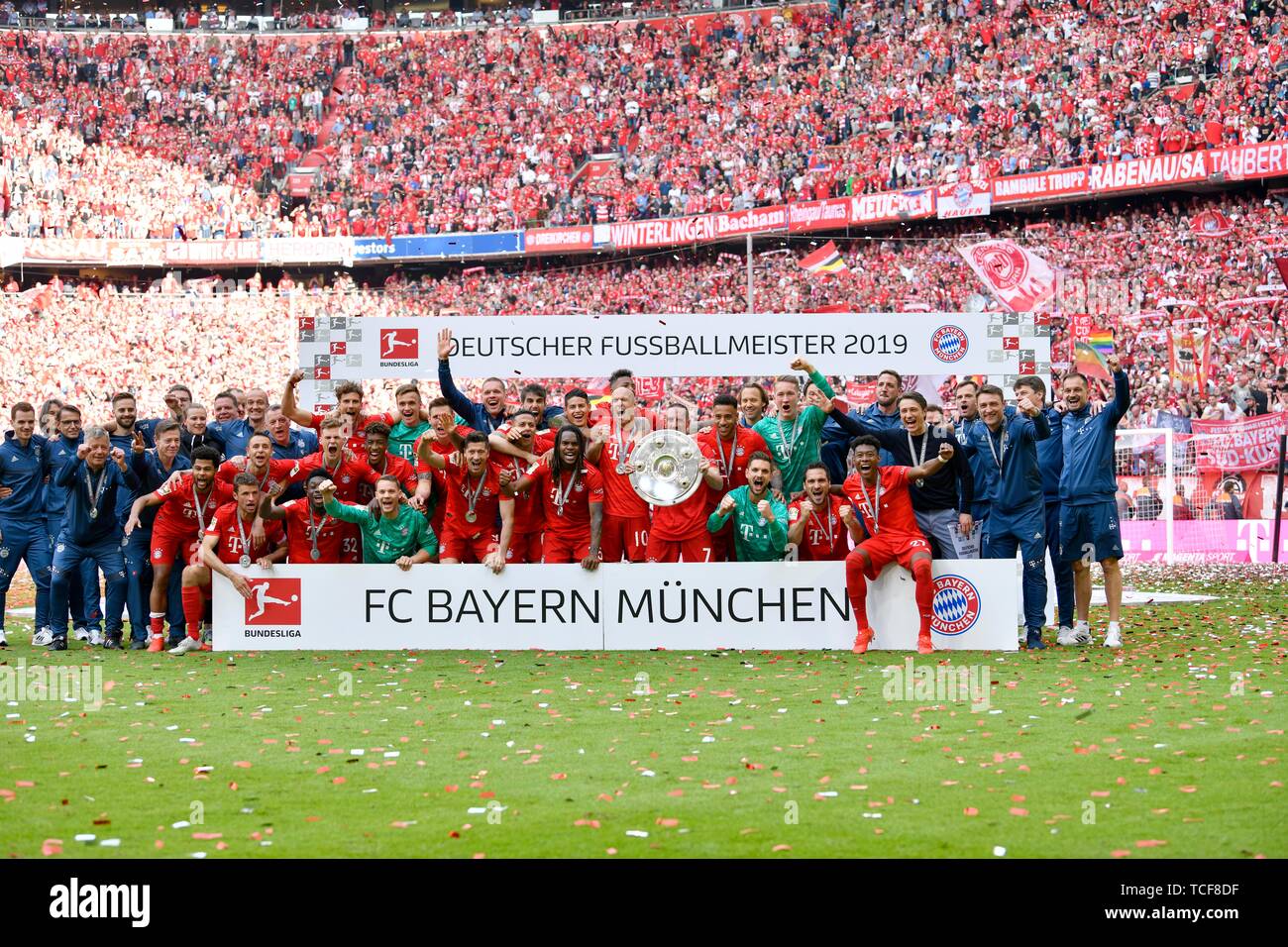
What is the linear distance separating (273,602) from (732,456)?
3.95 meters

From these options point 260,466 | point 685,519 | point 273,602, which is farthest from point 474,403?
point 273,602

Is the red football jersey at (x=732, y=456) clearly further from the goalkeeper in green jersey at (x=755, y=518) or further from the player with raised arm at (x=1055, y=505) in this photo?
the player with raised arm at (x=1055, y=505)

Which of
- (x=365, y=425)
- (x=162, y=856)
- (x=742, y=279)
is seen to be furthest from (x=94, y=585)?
(x=742, y=279)

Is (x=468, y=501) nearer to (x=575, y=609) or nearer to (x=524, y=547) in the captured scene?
(x=524, y=547)

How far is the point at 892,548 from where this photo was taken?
35.9 ft

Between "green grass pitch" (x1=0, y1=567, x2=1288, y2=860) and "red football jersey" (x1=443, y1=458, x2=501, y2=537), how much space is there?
1.59 meters

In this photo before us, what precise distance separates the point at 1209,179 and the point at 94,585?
26.5 m


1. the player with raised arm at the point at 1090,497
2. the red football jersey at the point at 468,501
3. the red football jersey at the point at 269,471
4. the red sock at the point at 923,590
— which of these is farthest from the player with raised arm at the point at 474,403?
the player with raised arm at the point at 1090,497

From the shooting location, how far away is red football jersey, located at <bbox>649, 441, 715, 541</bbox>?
11.7m

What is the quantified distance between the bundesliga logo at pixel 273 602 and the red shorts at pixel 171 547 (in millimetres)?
571

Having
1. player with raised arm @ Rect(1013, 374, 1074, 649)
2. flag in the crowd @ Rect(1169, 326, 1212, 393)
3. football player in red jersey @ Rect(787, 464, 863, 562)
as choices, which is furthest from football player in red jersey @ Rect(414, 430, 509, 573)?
flag in the crowd @ Rect(1169, 326, 1212, 393)

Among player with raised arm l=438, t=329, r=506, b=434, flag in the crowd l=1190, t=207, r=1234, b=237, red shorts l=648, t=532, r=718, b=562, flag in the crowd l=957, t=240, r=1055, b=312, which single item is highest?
flag in the crowd l=1190, t=207, r=1234, b=237

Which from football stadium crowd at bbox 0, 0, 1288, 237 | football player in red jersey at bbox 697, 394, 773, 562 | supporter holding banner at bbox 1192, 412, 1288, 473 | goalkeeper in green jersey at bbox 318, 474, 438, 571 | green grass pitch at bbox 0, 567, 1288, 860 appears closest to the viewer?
green grass pitch at bbox 0, 567, 1288, 860

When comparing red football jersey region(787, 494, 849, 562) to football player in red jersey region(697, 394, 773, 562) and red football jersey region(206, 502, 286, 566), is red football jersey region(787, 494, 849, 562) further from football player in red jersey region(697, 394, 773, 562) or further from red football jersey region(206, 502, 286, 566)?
red football jersey region(206, 502, 286, 566)
